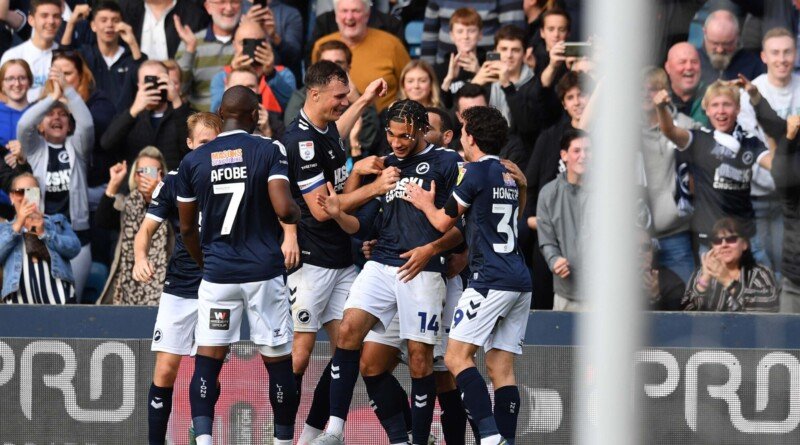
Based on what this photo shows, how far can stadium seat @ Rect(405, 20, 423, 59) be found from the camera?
10.9 metres

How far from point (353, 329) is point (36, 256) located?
11.0 ft

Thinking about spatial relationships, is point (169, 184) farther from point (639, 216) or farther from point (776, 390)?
point (639, 216)

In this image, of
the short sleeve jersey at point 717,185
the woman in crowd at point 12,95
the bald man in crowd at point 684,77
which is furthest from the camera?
the woman in crowd at point 12,95

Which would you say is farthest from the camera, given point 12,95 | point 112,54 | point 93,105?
point 112,54

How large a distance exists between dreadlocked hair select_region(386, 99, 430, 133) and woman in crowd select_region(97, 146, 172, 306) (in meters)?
2.72

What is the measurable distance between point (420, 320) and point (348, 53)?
2.94 m

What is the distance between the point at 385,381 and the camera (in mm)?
7480

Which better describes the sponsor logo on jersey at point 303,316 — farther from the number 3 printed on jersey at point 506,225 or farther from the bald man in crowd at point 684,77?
the bald man in crowd at point 684,77

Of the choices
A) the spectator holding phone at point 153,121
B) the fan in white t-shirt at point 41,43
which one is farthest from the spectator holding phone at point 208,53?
the fan in white t-shirt at point 41,43

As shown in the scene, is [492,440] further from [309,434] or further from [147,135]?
[147,135]

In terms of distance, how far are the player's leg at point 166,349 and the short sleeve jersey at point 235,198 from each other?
70 centimetres

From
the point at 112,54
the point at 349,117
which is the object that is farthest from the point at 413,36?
the point at 349,117

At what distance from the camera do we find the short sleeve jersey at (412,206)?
7434mm

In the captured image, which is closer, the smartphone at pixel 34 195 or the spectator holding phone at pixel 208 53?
the smartphone at pixel 34 195
